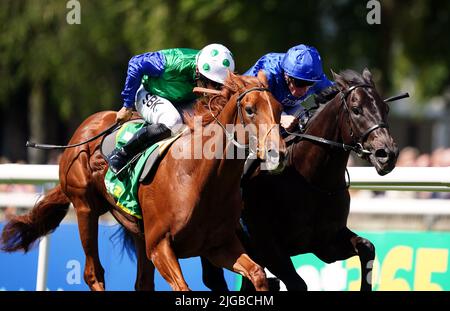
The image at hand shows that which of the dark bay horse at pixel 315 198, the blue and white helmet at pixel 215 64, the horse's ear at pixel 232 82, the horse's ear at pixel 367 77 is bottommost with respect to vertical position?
the dark bay horse at pixel 315 198

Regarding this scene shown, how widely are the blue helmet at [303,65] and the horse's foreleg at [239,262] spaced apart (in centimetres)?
107

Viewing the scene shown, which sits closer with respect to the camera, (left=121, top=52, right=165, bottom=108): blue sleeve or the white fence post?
(left=121, top=52, right=165, bottom=108): blue sleeve

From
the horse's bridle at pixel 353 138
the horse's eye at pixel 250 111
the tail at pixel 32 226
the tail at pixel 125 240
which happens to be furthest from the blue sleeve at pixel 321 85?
the tail at pixel 32 226

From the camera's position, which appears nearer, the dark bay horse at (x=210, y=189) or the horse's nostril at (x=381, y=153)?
the dark bay horse at (x=210, y=189)

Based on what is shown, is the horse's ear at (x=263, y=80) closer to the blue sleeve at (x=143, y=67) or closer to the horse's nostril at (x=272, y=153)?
the horse's nostril at (x=272, y=153)

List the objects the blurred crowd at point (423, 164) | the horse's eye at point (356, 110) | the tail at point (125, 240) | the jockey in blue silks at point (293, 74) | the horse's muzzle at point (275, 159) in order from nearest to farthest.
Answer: the horse's muzzle at point (275, 159)
the horse's eye at point (356, 110)
the jockey in blue silks at point (293, 74)
the tail at point (125, 240)
the blurred crowd at point (423, 164)

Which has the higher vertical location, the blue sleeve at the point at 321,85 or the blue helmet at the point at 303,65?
the blue helmet at the point at 303,65

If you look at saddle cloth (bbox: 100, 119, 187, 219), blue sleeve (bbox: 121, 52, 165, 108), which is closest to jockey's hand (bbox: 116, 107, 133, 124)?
saddle cloth (bbox: 100, 119, 187, 219)

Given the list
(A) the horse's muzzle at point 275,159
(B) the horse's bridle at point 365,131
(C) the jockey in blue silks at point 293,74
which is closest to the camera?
(A) the horse's muzzle at point 275,159

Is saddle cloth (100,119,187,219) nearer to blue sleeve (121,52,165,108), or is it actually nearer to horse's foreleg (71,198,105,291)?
blue sleeve (121,52,165,108)

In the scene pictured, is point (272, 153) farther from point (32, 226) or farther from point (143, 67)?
point (32, 226)

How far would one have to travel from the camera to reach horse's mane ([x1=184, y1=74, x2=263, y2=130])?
14.8ft

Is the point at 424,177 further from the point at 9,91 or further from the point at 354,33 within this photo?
the point at 9,91

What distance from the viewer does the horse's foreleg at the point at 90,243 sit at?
221 inches
